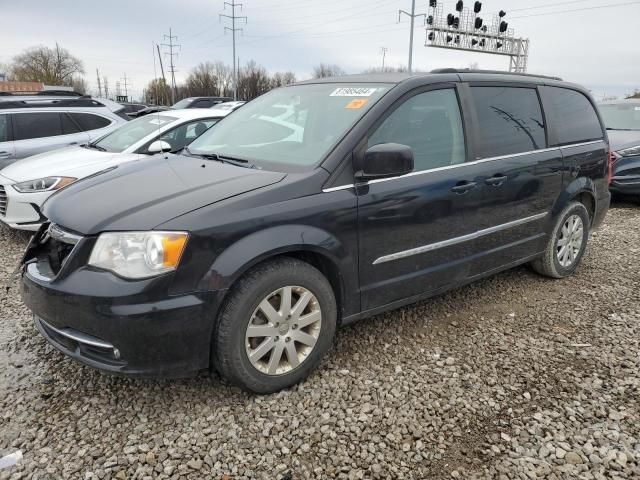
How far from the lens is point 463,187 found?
10.8 ft

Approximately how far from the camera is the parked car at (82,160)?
5203 mm

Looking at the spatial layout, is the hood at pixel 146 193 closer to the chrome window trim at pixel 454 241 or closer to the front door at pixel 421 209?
the front door at pixel 421 209

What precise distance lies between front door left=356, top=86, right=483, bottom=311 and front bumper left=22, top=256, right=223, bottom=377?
103cm

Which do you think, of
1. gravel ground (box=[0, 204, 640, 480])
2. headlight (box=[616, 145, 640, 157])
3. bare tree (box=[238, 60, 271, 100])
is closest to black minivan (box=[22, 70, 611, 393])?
gravel ground (box=[0, 204, 640, 480])

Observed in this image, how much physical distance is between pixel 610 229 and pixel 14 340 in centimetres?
684

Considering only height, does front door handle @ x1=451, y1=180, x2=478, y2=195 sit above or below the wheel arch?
above

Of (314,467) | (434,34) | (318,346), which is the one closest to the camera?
(314,467)

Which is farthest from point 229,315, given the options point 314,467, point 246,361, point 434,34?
point 434,34

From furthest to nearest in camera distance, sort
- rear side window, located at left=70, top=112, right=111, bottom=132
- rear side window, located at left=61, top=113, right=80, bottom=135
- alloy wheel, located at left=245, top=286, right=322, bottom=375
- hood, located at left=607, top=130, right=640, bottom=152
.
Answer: hood, located at left=607, top=130, right=640, bottom=152 < rear side window, located at left=70, top=112, right=111, bottom=132 < rear side window, located at left=61, top=113, right=80, bottom=135 < alloy wheel, located at left=245, top=286, right=322, bottom=375

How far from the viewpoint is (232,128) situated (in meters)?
3.69

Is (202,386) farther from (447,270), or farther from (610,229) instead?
(610,229)

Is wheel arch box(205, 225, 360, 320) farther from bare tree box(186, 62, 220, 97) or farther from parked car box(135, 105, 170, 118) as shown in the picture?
bare tree box(186, 62, 220, 97)

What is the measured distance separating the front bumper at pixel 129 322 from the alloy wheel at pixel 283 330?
250 millimetres

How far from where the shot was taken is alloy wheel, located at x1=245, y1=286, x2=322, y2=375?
8.38 ft
